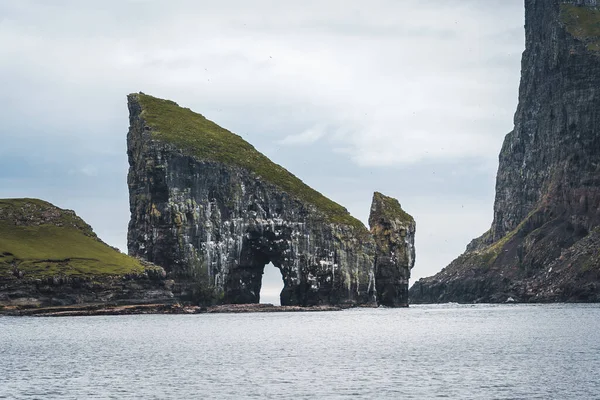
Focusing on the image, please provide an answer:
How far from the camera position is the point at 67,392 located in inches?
3009

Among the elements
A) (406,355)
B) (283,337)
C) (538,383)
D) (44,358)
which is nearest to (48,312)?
(283,337)

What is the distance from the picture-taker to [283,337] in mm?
138375

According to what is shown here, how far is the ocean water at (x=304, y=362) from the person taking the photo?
75938 mm

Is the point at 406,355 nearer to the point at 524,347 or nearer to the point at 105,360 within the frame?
the point at 524,347

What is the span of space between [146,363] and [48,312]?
10553 centimetres

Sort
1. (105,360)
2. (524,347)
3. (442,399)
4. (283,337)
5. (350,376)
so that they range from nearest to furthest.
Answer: (442,399) → (350,376) → (105,360) → (524,347) → (283,337)

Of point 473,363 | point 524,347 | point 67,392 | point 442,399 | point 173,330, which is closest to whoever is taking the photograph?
point 442,399

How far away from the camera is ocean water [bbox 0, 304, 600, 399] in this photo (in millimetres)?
75938

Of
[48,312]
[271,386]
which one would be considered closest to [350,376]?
[271,386]

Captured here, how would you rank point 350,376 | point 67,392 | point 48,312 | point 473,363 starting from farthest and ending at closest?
1. point 48,312
2. point 473,363
3. point 350,376
4. point 67,392

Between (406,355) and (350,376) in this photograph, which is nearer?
(350,376)

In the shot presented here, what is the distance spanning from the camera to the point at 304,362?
3878 inches

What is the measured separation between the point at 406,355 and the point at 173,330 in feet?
201

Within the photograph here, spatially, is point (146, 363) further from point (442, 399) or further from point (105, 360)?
point (442, 399)
